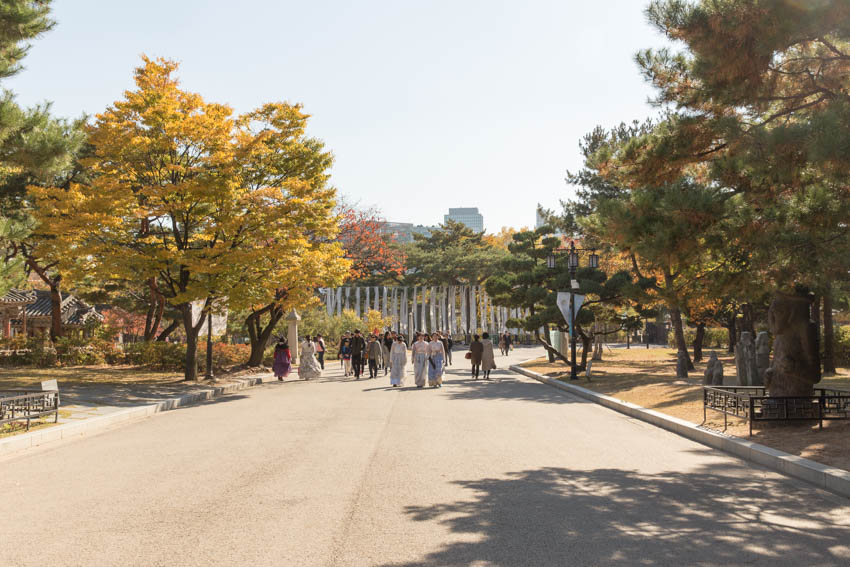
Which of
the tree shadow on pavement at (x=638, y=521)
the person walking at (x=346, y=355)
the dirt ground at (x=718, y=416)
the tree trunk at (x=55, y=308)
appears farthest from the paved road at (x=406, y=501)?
the tree trunk at (x=55, y=308)

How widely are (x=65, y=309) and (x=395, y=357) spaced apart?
3390cm

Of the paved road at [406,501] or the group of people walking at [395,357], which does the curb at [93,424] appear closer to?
the paved road at [406,501]

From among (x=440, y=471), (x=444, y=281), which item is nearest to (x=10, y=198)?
(x=440, y=471)

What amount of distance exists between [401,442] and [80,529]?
5170 mm

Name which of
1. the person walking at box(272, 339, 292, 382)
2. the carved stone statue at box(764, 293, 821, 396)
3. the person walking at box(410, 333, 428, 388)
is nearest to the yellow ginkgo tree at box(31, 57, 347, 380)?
the person walking at box(272, 339, 292, 382)

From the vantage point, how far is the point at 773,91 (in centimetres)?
979

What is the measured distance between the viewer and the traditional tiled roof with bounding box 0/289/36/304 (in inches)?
1303

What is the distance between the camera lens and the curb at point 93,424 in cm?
1001

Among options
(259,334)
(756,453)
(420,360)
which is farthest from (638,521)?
(259,334)

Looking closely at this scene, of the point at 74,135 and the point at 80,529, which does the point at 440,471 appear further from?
the point at 74,135

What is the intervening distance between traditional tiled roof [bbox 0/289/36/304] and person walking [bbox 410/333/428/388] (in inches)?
877

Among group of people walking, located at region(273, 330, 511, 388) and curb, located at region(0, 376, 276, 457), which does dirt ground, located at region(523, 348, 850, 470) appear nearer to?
group of people walking, located at region(273, 330, 511, 388)

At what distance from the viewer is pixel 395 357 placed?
22.3 m

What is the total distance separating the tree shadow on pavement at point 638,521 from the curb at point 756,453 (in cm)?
25
